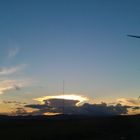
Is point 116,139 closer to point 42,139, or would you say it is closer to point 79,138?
point 79,138

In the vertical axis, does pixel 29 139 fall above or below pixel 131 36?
below

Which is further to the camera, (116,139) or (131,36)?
(116,139)

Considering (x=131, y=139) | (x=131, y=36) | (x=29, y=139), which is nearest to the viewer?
(x=131, y=36)

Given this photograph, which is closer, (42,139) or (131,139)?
(131,139)

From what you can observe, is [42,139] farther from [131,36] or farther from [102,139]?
[131,36]

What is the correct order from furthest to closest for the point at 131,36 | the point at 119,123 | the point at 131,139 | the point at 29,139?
the point at 119,123, the point at 29,139, the point at 131,139, the point at 131,36

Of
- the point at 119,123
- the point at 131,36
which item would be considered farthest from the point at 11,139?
the point at 119,123

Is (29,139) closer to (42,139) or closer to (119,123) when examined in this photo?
(42,139)

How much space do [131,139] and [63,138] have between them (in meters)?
19.2

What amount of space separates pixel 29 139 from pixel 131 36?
4065 cm

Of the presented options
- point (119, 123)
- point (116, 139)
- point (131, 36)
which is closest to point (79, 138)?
point (116, 139)

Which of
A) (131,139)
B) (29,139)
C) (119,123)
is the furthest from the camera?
(119,123)

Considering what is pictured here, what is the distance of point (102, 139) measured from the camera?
10050 centimetres

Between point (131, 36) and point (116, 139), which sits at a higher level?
point (131, 36)
